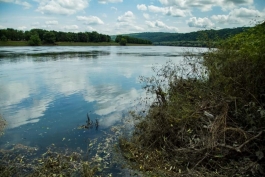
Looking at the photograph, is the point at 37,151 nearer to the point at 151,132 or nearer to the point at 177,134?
the point at 151,132

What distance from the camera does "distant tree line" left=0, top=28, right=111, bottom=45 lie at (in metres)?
119

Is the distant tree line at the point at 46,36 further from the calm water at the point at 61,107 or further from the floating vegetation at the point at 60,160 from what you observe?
the floating vegetation at the point at 60,160

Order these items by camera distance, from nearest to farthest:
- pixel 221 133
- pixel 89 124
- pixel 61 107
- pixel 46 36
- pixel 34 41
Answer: pixel 221 133 → pixel 89 124 → pixel 61 107 → pixel 34 41 → pixel 46 36

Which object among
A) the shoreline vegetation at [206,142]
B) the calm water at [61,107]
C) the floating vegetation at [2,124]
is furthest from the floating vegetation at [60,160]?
the floating vegetation at [2,124]

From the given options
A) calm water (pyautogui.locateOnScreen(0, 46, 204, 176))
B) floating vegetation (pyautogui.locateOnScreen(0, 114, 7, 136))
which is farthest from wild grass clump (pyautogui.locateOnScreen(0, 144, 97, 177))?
floating vegetation (pyautogui.locateOnScreen(0, 114, 7, 136))

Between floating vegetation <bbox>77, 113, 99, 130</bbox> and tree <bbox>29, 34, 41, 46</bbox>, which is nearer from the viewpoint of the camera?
floating vegetation <bbox>77, 113, 99, 130</bbox>

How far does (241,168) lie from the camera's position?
5.95m

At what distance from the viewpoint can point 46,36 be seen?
125875 millimetres

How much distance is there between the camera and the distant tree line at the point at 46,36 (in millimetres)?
118750

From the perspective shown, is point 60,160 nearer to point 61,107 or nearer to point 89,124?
point 89,124

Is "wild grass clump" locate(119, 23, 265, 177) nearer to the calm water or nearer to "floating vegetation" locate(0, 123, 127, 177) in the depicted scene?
"floating vegetation" locate(0, 123, 127, 177)

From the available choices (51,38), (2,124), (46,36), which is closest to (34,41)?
(46,36)

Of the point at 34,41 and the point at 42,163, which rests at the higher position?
the point at 34,41

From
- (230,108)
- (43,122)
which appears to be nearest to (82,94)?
(43,122)
